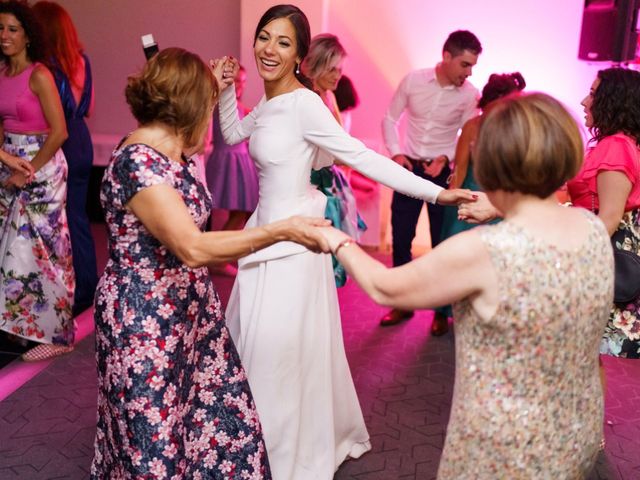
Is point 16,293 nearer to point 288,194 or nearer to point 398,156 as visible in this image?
point 288,194

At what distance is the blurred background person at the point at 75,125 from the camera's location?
401cm

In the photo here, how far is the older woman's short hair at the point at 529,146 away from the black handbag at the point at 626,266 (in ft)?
4.27

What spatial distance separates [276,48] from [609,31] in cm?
383

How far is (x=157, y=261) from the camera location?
6.32 feet

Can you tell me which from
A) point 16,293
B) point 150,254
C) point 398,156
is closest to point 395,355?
point 398,156

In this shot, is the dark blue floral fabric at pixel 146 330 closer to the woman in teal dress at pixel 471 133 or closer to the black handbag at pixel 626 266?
the black handbag at pixel 626 266

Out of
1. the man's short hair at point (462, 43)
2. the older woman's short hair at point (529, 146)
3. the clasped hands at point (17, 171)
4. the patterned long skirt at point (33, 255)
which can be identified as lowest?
the patterned long skirt at point (33, 255)

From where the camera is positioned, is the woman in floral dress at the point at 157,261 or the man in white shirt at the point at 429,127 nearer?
the woman in floral dress at the point at 157,261

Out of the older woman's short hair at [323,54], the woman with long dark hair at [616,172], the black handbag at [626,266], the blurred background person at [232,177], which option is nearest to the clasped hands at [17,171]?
the older woman's short hair at [323,54]

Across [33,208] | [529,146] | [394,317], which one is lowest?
[394,317]

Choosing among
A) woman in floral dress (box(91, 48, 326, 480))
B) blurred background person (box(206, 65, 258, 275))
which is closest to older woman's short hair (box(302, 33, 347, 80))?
blurred background person (box(206, 65, 258, 275))

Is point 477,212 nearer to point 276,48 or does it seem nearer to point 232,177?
point 276,48

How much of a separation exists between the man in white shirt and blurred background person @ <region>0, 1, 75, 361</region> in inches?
75.4

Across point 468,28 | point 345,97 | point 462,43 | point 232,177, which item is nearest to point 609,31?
point 468,28
